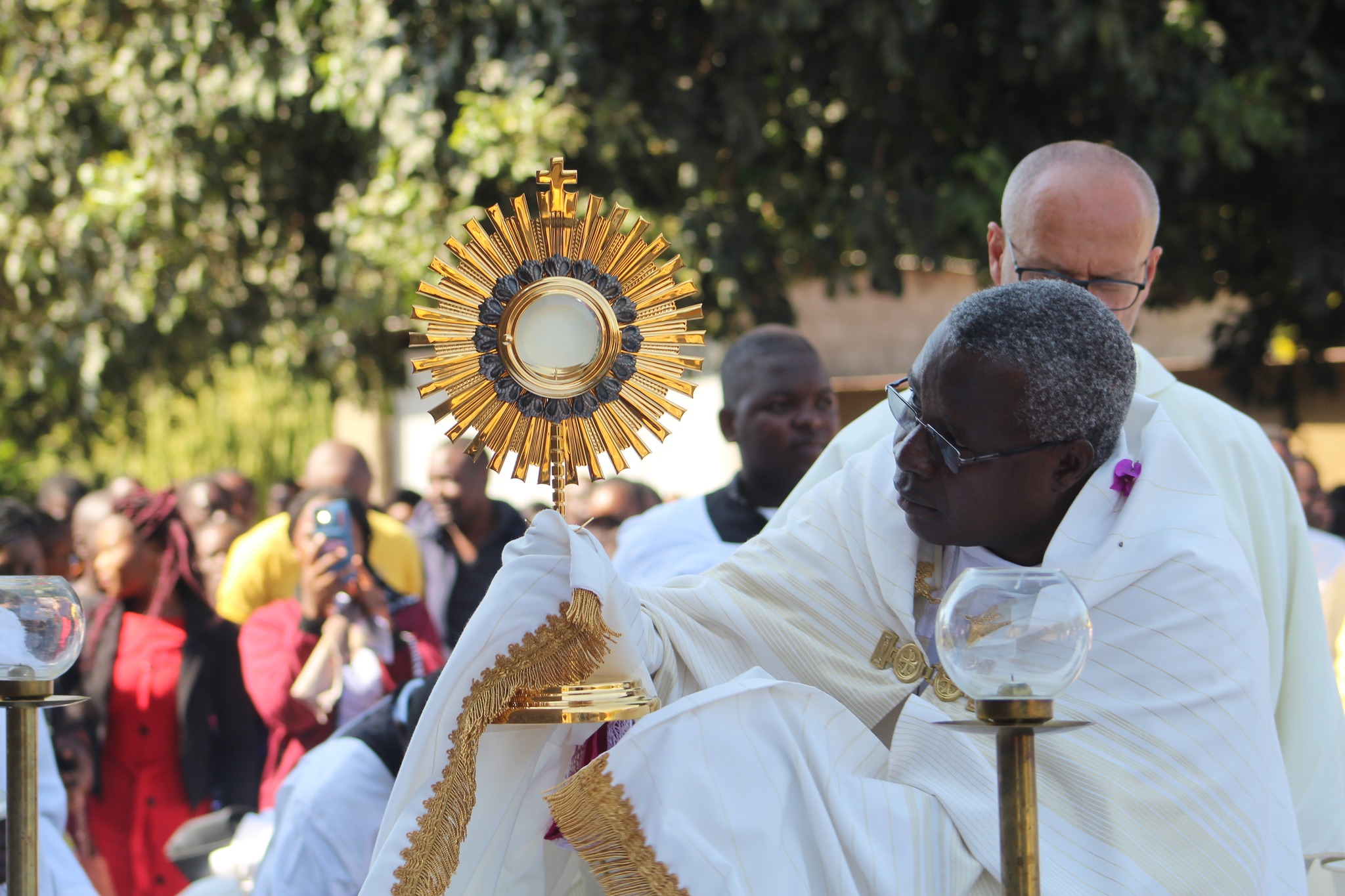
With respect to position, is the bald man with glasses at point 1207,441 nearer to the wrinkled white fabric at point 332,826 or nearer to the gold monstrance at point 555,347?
the gold monstrance at point 555,347

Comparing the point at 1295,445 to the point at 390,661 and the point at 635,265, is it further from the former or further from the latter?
the point at 635,265

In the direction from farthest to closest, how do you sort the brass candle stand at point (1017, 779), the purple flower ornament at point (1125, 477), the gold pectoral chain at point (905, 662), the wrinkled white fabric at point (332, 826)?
1. the wrinkled white fabric at point (332, 826)
2. the gold pectoral chain at point (905, 662)
3. the purple flower ornament at point (1125, 477)
4. the brass candle stand at point (1017, 779)

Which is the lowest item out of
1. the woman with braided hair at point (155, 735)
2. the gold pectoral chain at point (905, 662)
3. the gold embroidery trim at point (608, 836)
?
the woman with braided hair at point (155, 735)

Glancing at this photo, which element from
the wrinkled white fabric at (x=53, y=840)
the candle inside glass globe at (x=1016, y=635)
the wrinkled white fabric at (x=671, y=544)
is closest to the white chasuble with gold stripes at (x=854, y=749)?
the candle inside glass globe at (x=1016, y=635)

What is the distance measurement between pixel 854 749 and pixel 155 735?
3551 mm

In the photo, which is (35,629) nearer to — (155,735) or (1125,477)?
(1125,477)

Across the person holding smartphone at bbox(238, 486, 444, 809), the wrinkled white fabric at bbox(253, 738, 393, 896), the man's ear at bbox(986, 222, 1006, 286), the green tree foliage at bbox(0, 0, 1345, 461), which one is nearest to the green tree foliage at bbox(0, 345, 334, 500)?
the green tree foliage at bbox(0, 0, 1345, 461)

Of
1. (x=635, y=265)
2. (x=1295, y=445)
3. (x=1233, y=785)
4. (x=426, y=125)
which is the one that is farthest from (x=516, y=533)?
(x=1295, y=445)

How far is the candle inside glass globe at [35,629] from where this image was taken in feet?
6.89

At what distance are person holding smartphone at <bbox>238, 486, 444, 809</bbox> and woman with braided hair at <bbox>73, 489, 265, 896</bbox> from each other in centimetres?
12

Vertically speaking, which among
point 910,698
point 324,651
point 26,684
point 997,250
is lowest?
point 324,651

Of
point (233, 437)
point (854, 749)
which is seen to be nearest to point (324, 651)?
point (854, 749)

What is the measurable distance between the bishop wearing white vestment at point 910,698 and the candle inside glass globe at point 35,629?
0.58 m

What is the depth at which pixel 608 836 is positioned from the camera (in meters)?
2.13
